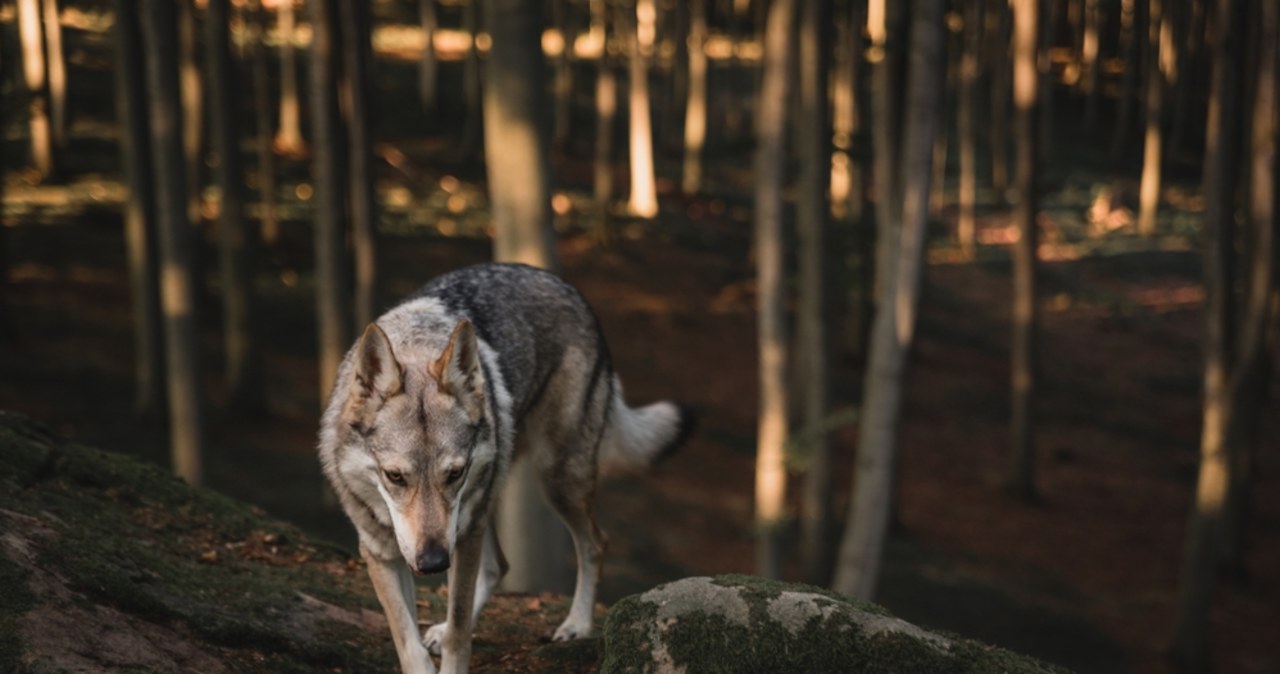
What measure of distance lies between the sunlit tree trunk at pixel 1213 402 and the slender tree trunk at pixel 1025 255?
4.50 m

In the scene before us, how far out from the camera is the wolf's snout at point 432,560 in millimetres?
4656

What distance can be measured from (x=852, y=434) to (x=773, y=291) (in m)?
11.9

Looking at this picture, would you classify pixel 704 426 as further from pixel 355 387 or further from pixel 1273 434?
pixel 355 387

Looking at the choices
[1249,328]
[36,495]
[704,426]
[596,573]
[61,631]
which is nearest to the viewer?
[61,631]

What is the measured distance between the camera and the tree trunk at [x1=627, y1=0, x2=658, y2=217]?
35625mm

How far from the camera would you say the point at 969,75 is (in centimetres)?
4281

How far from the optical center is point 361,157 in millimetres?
17938

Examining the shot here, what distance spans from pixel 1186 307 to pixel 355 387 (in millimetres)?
40647

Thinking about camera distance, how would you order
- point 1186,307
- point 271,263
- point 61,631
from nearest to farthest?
point 61,631
point 271,263
point 1186,307

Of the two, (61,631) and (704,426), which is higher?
(61,631)

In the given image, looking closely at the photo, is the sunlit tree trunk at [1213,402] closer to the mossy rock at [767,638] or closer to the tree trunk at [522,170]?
the tree trunk at [522,170]

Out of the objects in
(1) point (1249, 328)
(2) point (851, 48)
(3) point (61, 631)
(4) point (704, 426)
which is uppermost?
(2) point (851, 48)

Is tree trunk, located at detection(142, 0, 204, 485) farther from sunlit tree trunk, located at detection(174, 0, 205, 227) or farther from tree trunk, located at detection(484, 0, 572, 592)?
sunlit tree trunk, located at detection(174, 0, 205, 227)

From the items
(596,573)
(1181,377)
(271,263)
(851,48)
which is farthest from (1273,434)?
(596,573)
